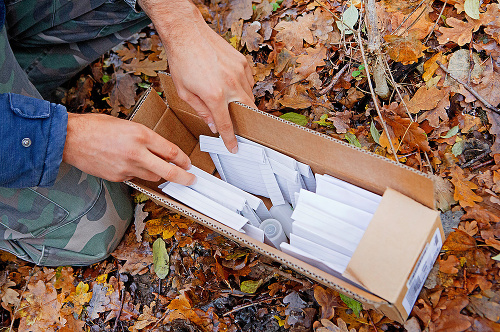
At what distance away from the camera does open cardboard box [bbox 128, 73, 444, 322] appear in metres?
1.33

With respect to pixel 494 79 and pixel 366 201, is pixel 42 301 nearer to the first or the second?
pixel 366 201

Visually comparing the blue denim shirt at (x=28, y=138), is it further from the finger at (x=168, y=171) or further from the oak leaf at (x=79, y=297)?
the oak leaf at (x=79, y=297)

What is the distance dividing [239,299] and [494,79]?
179 cm

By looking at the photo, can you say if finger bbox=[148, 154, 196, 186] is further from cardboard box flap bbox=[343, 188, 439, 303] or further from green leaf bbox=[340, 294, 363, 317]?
green leaf bbox=[340, 294, 363, 317]

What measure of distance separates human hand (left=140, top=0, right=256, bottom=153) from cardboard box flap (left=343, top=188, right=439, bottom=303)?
2.57ft

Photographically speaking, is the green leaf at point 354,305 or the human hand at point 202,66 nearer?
the human hand at point 202,66

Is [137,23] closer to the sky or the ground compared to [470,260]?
closer to the sky

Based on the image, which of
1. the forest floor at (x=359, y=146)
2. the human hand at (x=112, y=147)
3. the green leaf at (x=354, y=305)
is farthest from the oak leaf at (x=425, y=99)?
the human hand at (x=112, y=147)

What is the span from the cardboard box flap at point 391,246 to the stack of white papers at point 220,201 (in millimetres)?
505

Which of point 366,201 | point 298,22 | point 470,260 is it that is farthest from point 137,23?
point 470,260

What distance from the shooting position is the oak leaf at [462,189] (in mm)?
1762

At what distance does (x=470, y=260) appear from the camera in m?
1.67

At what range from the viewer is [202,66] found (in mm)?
1635

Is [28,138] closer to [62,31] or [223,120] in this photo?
[223,120]
